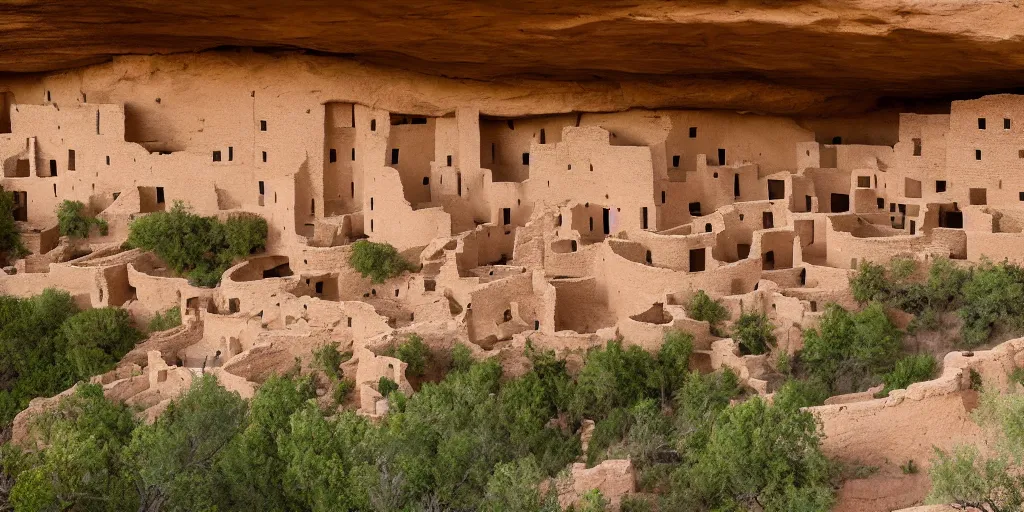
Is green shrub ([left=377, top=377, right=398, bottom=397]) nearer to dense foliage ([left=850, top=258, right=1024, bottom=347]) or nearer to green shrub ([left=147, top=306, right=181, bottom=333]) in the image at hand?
green shrub ([left=147, top=306, right=181, bottom=333])

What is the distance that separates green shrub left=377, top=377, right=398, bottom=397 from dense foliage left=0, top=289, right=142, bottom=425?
5.73m

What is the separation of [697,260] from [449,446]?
7520 mm

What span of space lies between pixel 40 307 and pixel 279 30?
6.72 m

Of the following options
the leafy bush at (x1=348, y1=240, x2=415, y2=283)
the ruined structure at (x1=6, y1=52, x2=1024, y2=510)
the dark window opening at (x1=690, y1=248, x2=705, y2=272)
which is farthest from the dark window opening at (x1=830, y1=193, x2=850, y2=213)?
the leafy bush at (x1=348, y1=240, x2=415, y2=283)

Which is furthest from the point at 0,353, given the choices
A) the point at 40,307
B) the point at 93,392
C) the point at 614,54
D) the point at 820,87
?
the point at 820,87

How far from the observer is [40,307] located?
1096 inches

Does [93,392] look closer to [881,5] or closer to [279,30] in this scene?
[279,30]

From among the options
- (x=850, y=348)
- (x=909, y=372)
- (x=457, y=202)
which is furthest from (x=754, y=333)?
(x=457, y=202)

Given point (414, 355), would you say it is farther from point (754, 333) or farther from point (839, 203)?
point (839, 203)

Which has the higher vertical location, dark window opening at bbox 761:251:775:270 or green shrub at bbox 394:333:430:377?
dark window opening at bbox 761:251:775:270

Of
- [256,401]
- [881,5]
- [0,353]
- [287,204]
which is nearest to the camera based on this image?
[881,5]

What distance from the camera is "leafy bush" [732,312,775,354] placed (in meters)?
23.5

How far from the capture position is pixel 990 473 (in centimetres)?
1653

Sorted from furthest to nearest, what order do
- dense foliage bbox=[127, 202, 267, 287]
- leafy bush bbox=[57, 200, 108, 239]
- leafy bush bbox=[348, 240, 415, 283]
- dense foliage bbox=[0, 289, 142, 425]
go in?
leafy bush bbox=[57, 200, 108, 239] < dense foliage bbox=[127, 202, 267, 287] < leafy bush bbox=[348, 240, 415, 283] < dense foliage bbox=[0, 289, 142, 425]
